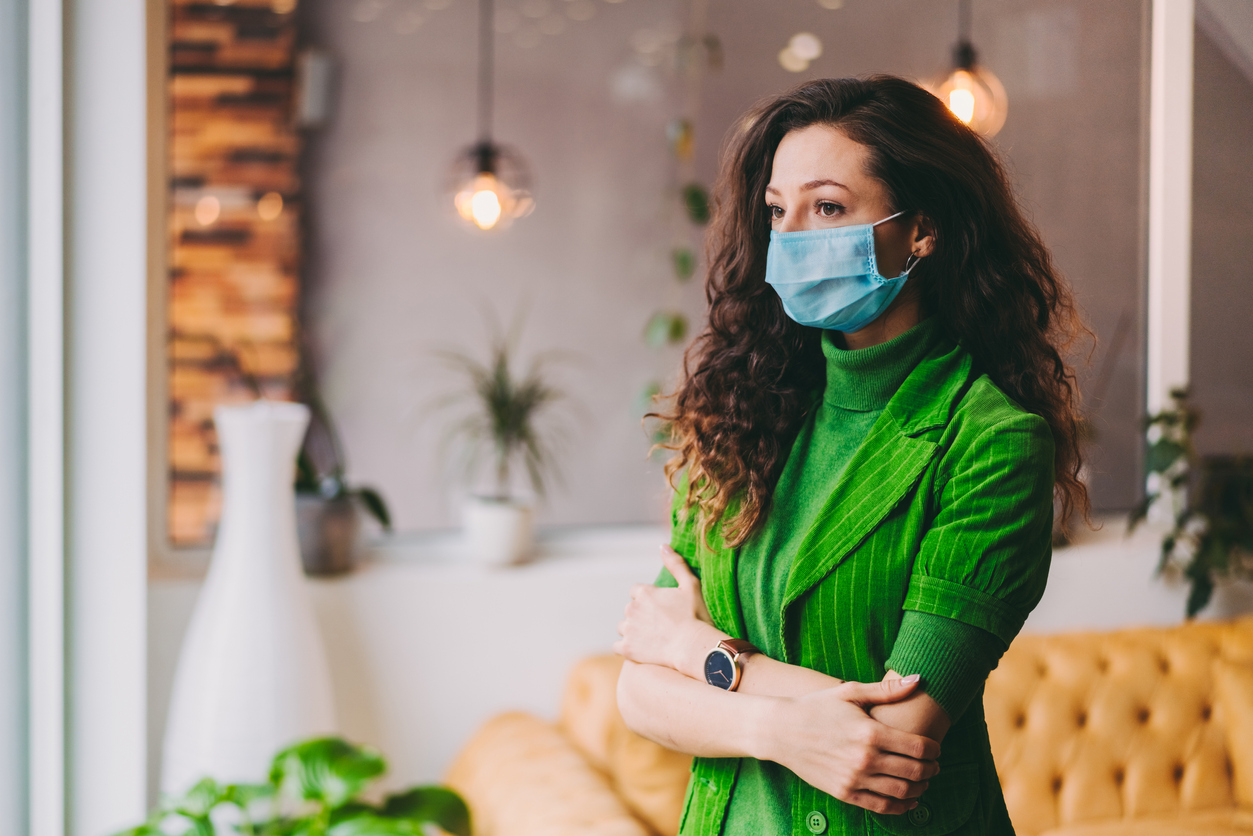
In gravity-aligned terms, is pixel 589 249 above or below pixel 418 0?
below

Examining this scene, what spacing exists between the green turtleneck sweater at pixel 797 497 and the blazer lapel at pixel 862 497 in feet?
0.07

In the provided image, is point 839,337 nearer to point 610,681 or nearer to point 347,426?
point 610,681

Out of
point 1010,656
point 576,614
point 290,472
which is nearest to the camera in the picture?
point 290,472

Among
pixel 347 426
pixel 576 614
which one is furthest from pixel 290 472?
pixel 576 614

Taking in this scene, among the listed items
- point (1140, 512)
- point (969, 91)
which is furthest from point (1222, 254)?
point (1140, 512)

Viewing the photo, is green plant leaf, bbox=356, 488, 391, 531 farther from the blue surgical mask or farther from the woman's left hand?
the blue surgical mask

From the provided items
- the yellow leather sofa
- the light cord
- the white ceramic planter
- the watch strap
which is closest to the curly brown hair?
the watch strap

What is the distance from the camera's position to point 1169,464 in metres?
2.39

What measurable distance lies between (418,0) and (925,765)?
227cm

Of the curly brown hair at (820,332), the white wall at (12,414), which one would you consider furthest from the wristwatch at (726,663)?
the white wall at (12,414)

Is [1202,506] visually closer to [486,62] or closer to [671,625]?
[671,625]

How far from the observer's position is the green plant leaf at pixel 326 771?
4.09ft

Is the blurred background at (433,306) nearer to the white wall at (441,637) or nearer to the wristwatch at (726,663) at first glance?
the white wall at (441,637)

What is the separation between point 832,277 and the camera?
917mm
